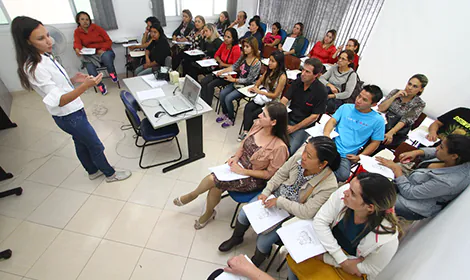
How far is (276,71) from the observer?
3.14 meters

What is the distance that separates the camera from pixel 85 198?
2426mm

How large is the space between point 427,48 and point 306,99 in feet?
6.69

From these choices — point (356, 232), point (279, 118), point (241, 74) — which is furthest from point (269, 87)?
point (356, 232)

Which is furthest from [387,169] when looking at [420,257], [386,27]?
[386,27]

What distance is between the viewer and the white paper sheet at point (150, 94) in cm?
273

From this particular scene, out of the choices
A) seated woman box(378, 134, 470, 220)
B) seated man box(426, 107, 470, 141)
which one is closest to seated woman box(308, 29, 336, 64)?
seated man box(426, 107, 470, 141)

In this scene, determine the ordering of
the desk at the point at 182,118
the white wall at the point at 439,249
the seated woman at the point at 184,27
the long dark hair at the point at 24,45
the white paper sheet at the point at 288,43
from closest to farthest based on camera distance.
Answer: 1. the white wall at the point at 439,249
2. the long dark hair at the point at 24,45
3. the desk at the point at 182,118
4. the white paper sheet at the point at 288,43
5. the seated woman at the point at 184,27

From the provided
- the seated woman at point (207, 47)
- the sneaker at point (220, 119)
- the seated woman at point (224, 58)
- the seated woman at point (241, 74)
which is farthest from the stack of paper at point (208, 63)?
the sneaker at point (220, 119)

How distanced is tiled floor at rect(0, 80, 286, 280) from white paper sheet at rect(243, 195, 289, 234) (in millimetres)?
635

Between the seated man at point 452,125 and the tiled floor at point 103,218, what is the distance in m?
2.33

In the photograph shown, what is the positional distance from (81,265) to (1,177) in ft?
5.55

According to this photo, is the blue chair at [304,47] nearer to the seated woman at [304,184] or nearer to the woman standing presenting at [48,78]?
the seated woman at [304,184]

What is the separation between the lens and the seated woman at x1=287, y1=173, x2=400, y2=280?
1.20 m

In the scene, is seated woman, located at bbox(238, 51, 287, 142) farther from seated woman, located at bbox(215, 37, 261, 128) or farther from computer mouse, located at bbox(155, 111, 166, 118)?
computer mouse, located at bbox(155, 111, 166, 118)
